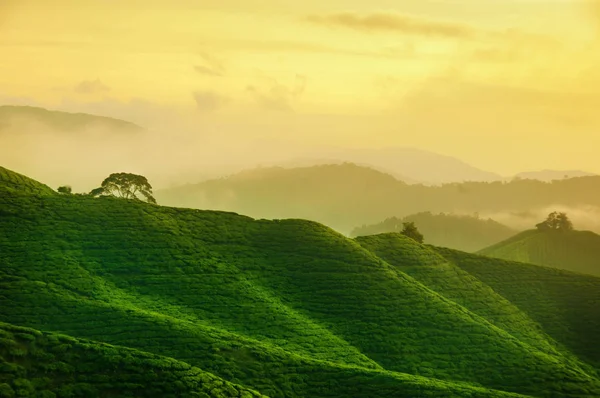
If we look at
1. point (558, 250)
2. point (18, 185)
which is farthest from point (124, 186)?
point (558, 250)

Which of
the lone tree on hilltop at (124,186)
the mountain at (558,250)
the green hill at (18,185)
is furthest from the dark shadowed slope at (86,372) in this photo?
the mountain at (558,250)

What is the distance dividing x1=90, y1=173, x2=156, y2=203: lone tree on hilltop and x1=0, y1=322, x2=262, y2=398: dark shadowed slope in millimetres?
80158

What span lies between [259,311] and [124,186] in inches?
2548

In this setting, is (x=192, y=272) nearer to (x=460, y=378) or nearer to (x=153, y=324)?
(x=153, y=324)

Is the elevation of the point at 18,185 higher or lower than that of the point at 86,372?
higher

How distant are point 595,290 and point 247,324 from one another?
50.4 meters

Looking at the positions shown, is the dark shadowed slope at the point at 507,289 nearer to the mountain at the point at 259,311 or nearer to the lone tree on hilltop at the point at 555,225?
the mountain at the point at 259,311

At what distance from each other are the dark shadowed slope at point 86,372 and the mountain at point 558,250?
12640 cm

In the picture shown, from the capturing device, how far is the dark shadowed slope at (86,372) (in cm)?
4669

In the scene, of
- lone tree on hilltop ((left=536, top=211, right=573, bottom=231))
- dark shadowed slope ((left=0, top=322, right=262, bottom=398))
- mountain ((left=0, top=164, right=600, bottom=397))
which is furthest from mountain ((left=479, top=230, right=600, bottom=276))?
dark shadowed slope ((left=0, top=322, right=262, bottom=398))

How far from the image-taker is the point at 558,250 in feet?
565

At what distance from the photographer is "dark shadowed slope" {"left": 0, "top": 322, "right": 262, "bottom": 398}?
46688mm

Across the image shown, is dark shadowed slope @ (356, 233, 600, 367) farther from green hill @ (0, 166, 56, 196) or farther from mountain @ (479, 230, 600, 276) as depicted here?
mountain @ (479, 230, 600, 276)

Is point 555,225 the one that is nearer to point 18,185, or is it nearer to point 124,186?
point 124,186
